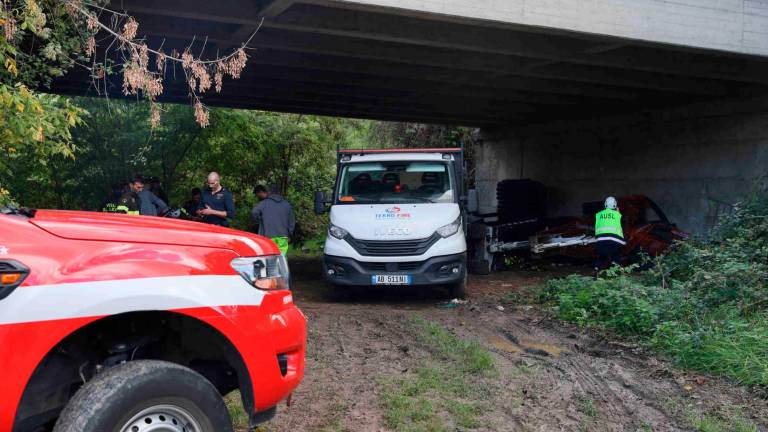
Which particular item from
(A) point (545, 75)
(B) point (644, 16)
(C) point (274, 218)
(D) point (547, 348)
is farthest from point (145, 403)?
(A) point (545, 75)

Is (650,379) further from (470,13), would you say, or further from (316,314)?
(470,13)

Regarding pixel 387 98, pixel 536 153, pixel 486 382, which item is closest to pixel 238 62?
pixel 486 382

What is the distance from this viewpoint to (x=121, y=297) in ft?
10.6

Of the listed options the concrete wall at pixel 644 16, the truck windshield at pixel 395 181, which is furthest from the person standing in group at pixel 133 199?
the concrete wall at pixel 644 16

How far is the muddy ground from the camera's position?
5.25 m

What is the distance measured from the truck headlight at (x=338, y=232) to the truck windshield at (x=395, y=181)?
615 millimetres

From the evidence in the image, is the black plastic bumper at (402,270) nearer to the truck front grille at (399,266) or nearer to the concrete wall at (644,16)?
the truck front grille at (399,266)

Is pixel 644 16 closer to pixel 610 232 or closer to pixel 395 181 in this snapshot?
pixel 610 232

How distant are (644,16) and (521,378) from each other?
269 inches

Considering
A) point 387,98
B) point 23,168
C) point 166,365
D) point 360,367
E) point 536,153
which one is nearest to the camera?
point 166,365

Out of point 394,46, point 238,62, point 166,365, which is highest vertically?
point 394,46

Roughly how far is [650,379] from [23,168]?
15.2 m

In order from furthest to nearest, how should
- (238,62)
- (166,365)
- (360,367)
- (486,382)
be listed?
(238,62)
(360,367)
(486,382)
(166,365)

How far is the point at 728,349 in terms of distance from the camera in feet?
22.1
